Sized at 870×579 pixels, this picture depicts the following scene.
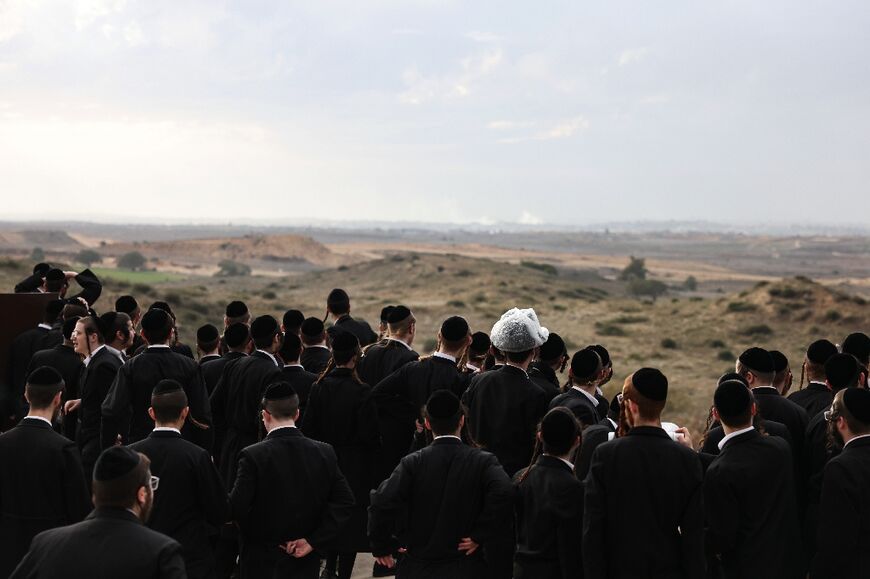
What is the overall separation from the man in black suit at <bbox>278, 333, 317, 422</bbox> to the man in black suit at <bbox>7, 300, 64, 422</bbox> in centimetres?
277

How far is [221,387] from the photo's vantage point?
364 inches

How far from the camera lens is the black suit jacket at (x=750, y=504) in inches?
251

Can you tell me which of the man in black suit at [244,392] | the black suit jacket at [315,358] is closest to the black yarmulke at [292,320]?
the black suit jacket at [315,358]

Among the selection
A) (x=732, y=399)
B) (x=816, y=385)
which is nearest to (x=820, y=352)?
(x=816, y=385)

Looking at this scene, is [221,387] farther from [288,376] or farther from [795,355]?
[795,355]

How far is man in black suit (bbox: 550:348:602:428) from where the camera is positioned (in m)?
7.54

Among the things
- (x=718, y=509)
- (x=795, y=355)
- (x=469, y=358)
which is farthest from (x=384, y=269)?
(x=718, y=509)

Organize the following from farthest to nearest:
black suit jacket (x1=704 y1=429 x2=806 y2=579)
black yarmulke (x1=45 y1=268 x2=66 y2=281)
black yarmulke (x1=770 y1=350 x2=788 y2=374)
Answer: black yarmulke (x1=45 y1=268 x2=66 y2=281) < black yarmulke (x1=770 y1=350 x2=788 y2=374) < black suit jacket (x1=704 y1=429 x2=806 y2=579)

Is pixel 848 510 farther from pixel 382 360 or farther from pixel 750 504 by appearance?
pixel 382 360

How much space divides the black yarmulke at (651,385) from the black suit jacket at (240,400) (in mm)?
3952

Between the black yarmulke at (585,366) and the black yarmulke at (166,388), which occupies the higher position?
the black yarmulke at (166,388)

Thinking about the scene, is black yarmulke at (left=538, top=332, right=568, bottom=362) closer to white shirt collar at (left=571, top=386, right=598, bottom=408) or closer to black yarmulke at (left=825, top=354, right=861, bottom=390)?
white shirt collar at (left=571, top=386, right=598, bottom=408)

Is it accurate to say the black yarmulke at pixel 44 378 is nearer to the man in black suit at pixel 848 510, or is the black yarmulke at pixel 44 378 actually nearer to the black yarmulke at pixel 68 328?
the black yarmulke at pixel 68 328

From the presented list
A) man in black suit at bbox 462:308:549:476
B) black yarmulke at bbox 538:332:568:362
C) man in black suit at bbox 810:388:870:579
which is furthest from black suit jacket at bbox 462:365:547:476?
man in black suit at bbox 810:388:870:579
